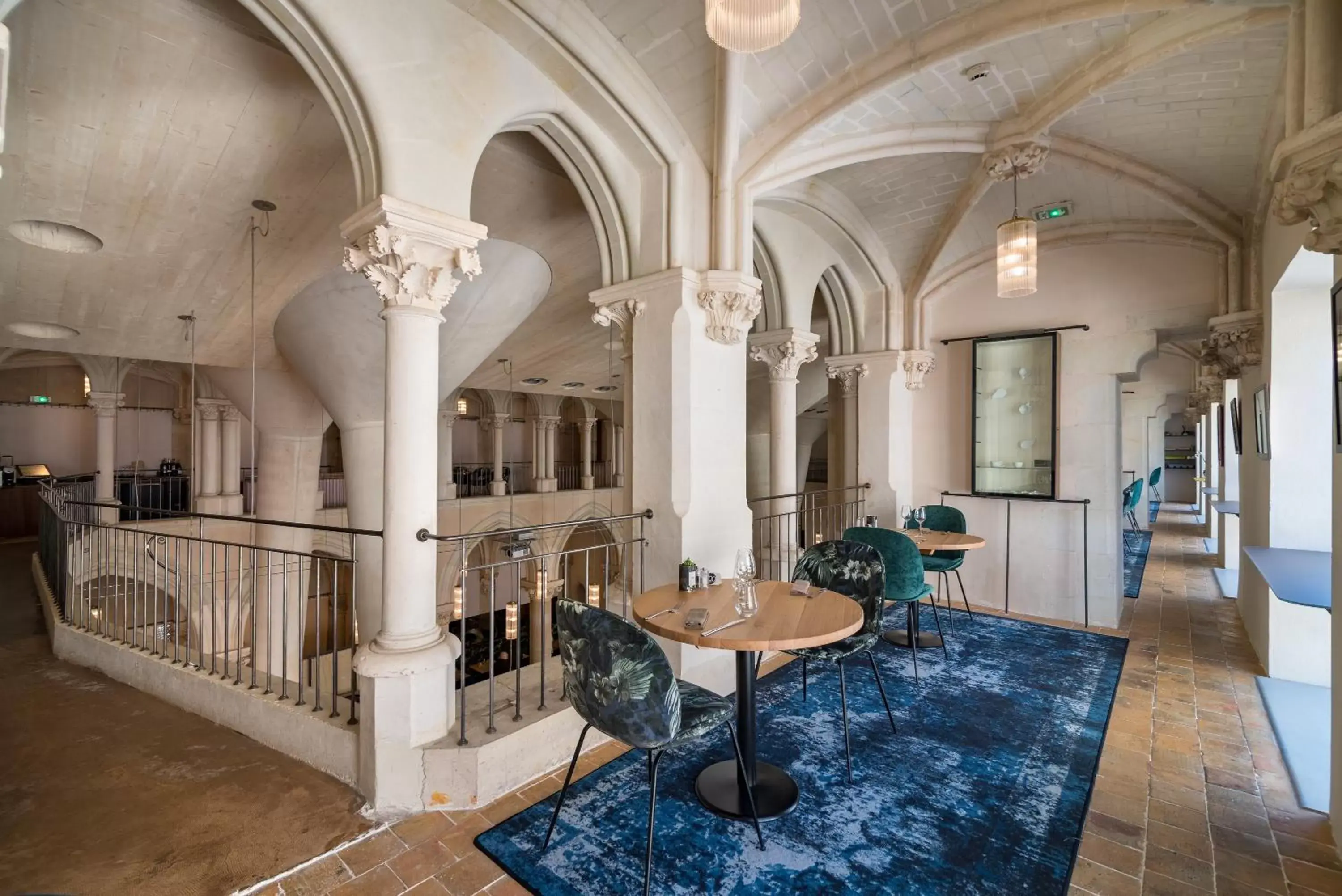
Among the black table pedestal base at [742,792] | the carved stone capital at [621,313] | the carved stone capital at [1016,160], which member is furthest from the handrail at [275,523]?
the carved stone capital at [1016,160]

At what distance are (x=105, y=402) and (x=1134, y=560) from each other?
15.5 meters

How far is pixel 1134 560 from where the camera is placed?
839cm

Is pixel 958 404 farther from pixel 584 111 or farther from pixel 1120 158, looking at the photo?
pixel 584 111

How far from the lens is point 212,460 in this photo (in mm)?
9750

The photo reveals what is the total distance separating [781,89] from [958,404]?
3.97 metres

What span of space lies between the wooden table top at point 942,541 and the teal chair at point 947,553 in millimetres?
201

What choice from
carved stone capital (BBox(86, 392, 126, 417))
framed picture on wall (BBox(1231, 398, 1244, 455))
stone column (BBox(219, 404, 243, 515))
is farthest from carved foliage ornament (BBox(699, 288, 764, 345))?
carved stone capital (BBox(86, 392, 126, 417))

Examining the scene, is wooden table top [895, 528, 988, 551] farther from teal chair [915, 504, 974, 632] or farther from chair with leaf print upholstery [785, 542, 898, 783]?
chair with leaf print upholstery [785, 542, 898, 783]

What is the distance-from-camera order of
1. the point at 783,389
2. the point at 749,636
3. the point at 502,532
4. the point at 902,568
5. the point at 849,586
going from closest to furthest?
the point at 749,636 → the point at 502,532 → the point at 849,586 → the point at 902,568 → the point at 783,389

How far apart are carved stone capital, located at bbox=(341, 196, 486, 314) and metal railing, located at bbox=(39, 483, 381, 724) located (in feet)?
3.65

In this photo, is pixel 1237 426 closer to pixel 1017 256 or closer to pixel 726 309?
pixel 1017 256

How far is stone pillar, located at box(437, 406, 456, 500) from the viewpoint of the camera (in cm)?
1189

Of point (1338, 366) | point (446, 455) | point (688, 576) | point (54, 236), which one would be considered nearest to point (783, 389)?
point (688, 576)

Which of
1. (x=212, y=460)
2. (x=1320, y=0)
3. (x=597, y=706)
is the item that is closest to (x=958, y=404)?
(x=1320, y=0)
